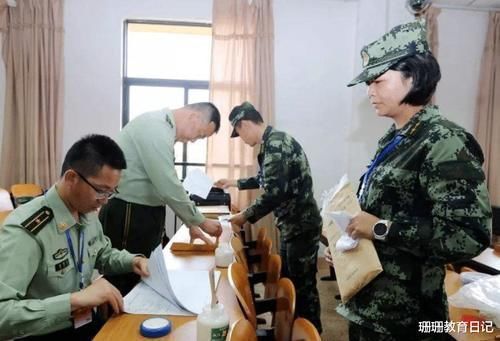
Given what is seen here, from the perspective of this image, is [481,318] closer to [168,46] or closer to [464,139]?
[464,139]

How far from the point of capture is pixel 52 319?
94cm

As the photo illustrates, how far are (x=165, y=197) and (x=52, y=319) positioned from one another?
2.99ft

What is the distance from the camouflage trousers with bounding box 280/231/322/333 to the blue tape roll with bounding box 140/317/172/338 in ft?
4.29

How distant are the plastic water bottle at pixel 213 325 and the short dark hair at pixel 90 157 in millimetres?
543

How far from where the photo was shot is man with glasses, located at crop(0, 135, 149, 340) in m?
0.93

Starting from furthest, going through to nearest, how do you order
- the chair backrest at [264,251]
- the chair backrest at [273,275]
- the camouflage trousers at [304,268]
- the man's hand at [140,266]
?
the camouflage trousers at [304,268] < the chair backrest at [264,251] < the chair backrest at [273,275] < the man's hand at [140,266]

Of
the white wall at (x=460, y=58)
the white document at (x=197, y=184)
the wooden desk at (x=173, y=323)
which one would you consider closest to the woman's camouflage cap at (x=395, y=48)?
the wooden desk at (x=173, y=323)

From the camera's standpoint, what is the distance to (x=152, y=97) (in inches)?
164

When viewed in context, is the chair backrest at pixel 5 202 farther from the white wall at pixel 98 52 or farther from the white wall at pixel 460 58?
the white wall at pixel 460 58

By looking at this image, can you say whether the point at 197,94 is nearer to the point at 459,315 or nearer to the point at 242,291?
the point at 242,291

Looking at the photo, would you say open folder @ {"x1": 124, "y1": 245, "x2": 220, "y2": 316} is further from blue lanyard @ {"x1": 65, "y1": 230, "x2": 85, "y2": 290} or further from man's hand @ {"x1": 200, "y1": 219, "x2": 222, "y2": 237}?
man's hand @ {"x1": 200, "y1": 219, "x2": 222, "y2": 237}

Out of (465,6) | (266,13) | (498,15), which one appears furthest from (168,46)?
(498,15)

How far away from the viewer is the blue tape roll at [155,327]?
98 cm

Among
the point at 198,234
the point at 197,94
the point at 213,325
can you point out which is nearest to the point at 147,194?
the point at 198,234
